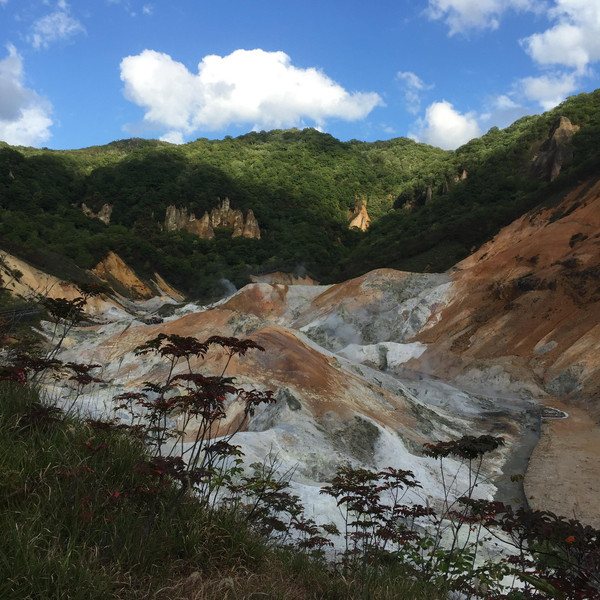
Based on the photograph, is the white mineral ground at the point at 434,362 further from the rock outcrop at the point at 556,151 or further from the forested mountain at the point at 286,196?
the rock outcrop at the point at 556,151

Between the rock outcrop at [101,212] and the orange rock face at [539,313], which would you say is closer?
the orange rock face at [539,313]

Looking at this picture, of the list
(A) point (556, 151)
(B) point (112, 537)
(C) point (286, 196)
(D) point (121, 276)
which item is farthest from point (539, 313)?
(C) point (286, 196)

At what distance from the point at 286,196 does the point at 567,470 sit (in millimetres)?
119850

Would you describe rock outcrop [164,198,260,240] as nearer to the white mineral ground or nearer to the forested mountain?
the forested mountain

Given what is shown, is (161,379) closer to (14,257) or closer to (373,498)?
(373,498)

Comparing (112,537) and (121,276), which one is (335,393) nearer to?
(112,537)

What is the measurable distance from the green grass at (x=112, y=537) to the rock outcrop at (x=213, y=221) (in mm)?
113575

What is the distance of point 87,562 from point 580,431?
23866 mm

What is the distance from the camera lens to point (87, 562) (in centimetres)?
287

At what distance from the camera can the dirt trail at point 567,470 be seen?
13.6 m

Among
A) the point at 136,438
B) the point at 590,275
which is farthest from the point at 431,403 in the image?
the point at 136,438

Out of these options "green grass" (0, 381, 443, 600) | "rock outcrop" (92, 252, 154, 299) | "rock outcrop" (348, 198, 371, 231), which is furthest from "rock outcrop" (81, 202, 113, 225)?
"green grass" (0, 381, 443, 600)

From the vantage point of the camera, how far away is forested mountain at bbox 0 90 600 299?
70875mm

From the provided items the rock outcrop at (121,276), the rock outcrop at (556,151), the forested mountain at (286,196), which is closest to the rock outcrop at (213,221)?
A: the forested mountain at (286,196)
